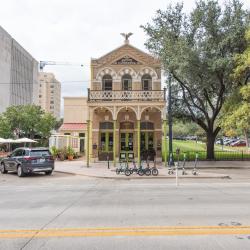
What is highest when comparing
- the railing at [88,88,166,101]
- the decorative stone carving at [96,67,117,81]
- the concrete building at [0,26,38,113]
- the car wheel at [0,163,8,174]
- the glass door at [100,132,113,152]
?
the concrete building at [0,26,38,113]

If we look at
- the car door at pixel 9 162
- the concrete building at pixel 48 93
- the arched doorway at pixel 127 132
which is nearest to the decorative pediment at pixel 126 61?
the arched doorway at pixel 127 132

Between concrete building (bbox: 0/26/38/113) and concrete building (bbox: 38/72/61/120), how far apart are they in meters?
45.6

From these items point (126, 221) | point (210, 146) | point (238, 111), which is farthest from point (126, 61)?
point (126, 221)

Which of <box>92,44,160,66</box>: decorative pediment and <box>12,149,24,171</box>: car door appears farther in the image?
<box>92,44,160,66</box>: decorative pediment

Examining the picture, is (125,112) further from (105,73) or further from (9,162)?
(9,162)

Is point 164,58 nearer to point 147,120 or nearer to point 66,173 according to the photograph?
point 147,120

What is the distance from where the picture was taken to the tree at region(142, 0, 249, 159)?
2597 centimetres

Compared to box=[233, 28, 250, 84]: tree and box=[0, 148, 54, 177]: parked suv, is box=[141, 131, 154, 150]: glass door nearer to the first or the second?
box=[233, 28, 250, 84]: tree

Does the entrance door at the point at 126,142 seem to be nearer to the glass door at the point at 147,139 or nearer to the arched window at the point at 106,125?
the glass door at the point at 147,139

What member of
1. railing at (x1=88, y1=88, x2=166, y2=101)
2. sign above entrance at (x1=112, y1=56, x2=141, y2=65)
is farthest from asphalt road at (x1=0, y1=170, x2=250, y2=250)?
sign above entrance at (x1=112, y1=56, x2=141, y2=65)

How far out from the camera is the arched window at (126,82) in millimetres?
31156

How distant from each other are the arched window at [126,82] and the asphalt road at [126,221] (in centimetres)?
1898

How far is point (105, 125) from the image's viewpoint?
103 ft

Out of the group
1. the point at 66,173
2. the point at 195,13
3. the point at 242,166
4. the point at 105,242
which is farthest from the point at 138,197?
the point at 195,13
